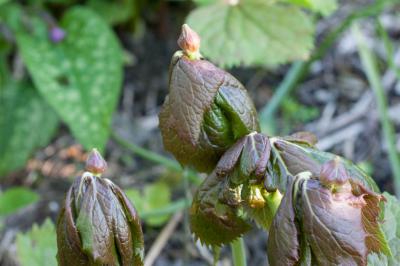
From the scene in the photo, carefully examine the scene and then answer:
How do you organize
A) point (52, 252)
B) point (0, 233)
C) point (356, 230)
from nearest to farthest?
point (356, 230) → point (52, 252) → point (0, 233)

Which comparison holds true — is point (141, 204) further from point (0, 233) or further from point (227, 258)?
point (0, 233)

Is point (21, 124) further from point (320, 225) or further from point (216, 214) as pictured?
point (320, 225)

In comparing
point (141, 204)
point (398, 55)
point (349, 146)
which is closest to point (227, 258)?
point (141, 204)

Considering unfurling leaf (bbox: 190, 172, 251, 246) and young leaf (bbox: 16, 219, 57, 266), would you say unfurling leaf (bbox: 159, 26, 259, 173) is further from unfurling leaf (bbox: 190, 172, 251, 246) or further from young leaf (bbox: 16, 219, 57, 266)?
young leaf (bbox: 16, 219, 57, 266)

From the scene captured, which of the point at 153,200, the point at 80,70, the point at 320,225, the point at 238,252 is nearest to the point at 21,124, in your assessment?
the point at 80,70

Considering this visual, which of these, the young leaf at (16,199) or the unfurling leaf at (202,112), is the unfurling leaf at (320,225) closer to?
the unfurling leaf at (202,112)

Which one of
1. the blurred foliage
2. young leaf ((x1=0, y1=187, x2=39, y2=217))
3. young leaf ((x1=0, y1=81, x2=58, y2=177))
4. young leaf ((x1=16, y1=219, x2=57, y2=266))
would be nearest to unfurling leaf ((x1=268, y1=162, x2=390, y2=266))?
young leaf ((x1=16, y1=219, x2=57, y2=266))

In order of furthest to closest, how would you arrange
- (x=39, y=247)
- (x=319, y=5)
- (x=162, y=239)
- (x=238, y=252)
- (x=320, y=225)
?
(x=162, y=239), (x=319, y=5), (x=39, y=247), (x=238, y=252), (x=320, y=225)

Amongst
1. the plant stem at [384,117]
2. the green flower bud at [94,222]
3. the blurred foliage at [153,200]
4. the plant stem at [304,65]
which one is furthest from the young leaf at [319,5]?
the green flower bud at [94,222]
